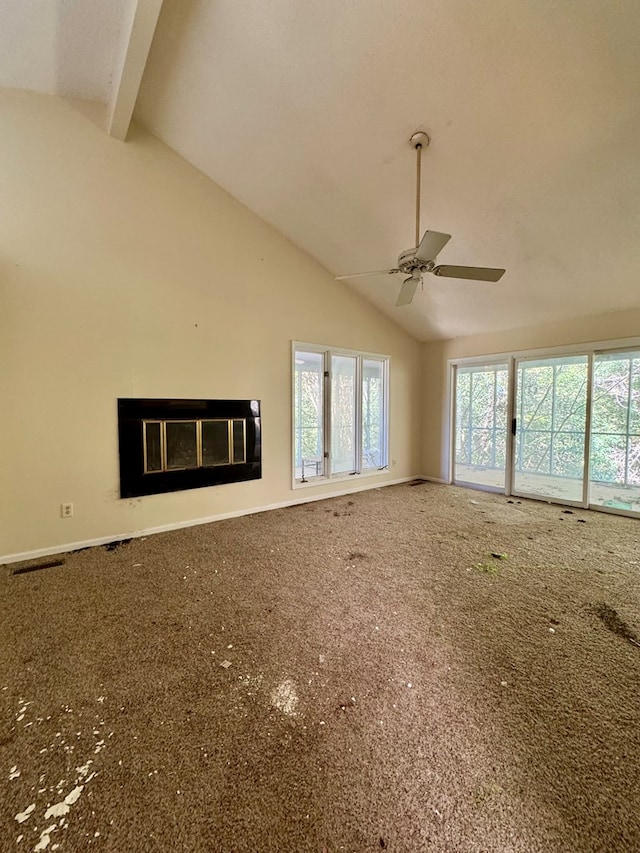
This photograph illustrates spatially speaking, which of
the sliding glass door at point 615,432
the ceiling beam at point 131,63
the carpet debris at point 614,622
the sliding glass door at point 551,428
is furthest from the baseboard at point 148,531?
the ceiling beam at point 131,63

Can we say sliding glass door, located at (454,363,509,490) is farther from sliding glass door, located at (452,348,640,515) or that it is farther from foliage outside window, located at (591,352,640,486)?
foliage outside window, located at (591,352,640,486)

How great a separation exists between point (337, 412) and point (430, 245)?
286cm

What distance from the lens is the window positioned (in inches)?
175

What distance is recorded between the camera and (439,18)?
1.93 m

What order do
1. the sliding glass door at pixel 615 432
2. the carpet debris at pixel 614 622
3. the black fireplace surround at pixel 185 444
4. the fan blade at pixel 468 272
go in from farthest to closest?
the sliding glass door at pixel 615 432 < the black fireplace surround at pixel 185 444 < the fan blade at pixel 468 272 < the carpet debris at pixel 614 622

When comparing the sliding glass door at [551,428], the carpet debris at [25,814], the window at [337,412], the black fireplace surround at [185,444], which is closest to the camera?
the carpet debris at [25,814]

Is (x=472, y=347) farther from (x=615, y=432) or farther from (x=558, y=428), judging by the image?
(x=615, y=432)

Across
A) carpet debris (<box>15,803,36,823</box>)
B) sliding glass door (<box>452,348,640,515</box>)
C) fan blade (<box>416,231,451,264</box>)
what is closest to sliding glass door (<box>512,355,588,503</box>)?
sliding glass door (<box>452,348,640,515</box>)

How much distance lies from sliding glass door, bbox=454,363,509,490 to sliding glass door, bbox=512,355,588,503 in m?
0.22

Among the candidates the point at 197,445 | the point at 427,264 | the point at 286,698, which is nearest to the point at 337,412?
the point at 197,445

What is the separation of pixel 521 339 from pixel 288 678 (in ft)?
16.0

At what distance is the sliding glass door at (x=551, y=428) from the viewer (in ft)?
13.9

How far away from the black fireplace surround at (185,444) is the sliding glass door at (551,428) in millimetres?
3637

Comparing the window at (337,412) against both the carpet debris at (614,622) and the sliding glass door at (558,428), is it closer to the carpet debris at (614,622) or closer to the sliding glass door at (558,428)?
the sliding glass door at (558,428)
